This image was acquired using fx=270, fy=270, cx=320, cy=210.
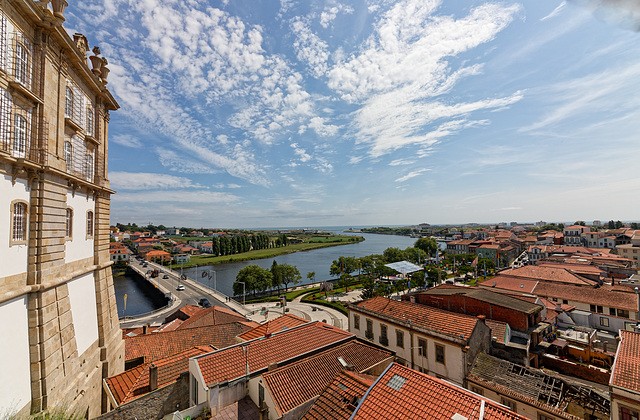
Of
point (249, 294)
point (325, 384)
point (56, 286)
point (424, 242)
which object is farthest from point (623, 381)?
point (424, 242)

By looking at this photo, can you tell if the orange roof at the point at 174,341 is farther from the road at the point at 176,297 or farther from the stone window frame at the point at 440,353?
the road at the point at 176,297

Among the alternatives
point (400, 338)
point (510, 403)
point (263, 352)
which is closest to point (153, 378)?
point (263, 352)

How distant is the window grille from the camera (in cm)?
912

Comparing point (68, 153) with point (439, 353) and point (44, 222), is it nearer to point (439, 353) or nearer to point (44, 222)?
point (44, 222)

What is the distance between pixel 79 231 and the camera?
13641mm

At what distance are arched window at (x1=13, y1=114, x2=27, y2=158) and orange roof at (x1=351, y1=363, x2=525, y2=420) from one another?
1434 centimetres

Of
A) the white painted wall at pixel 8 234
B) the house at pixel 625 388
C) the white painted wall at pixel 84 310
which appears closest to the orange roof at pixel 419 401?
the house at pixel 625 388

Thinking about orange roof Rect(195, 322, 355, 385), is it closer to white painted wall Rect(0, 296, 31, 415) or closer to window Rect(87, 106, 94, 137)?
white painted wall Rect(0, 296, 31, 415)

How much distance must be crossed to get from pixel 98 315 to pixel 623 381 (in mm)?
26046

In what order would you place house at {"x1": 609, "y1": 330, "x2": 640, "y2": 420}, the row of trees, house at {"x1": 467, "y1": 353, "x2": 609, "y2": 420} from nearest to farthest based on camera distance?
house at {"x1": 609, "y1": 330, "x2": 640, "y2": 420} → house at {"x1": 467, "y1": 353, "x2": 609, "y2": 420} → the row of trees

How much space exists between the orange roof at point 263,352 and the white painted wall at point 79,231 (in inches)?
311

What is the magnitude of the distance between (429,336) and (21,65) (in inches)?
890

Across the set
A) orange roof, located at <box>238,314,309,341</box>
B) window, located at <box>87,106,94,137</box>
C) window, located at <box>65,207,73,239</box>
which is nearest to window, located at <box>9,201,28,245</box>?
window, located at <box>65,207,73,239</box>

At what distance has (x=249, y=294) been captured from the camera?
5722 cm
